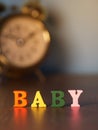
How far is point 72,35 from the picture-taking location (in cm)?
142

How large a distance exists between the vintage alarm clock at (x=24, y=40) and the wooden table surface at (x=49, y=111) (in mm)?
77

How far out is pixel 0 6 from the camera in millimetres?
1319

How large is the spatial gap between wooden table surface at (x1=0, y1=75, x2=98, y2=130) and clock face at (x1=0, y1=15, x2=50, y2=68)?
0.09m

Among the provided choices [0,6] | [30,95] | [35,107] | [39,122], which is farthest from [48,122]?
[0,6]

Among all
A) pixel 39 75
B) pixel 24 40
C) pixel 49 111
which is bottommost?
pixel 49 111

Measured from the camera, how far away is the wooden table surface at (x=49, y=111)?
798mm

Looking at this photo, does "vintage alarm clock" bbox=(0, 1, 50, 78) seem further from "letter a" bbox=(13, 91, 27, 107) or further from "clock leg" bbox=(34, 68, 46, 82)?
"letter a" bbox=(13, 91, 27, 107)

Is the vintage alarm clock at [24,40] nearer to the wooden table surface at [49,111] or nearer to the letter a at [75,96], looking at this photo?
the wooden table surface at [49,111]

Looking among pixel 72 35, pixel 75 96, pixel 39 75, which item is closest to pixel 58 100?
pixel 75 96

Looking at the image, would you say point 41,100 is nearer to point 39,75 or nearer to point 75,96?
point 75,96

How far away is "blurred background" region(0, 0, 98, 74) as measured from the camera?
139 cm

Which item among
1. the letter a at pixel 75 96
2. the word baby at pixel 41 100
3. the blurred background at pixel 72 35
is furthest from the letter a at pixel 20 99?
the blurred background at pixel 72 35

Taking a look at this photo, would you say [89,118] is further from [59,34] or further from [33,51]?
[59,34]

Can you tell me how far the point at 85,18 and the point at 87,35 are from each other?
0.07m
